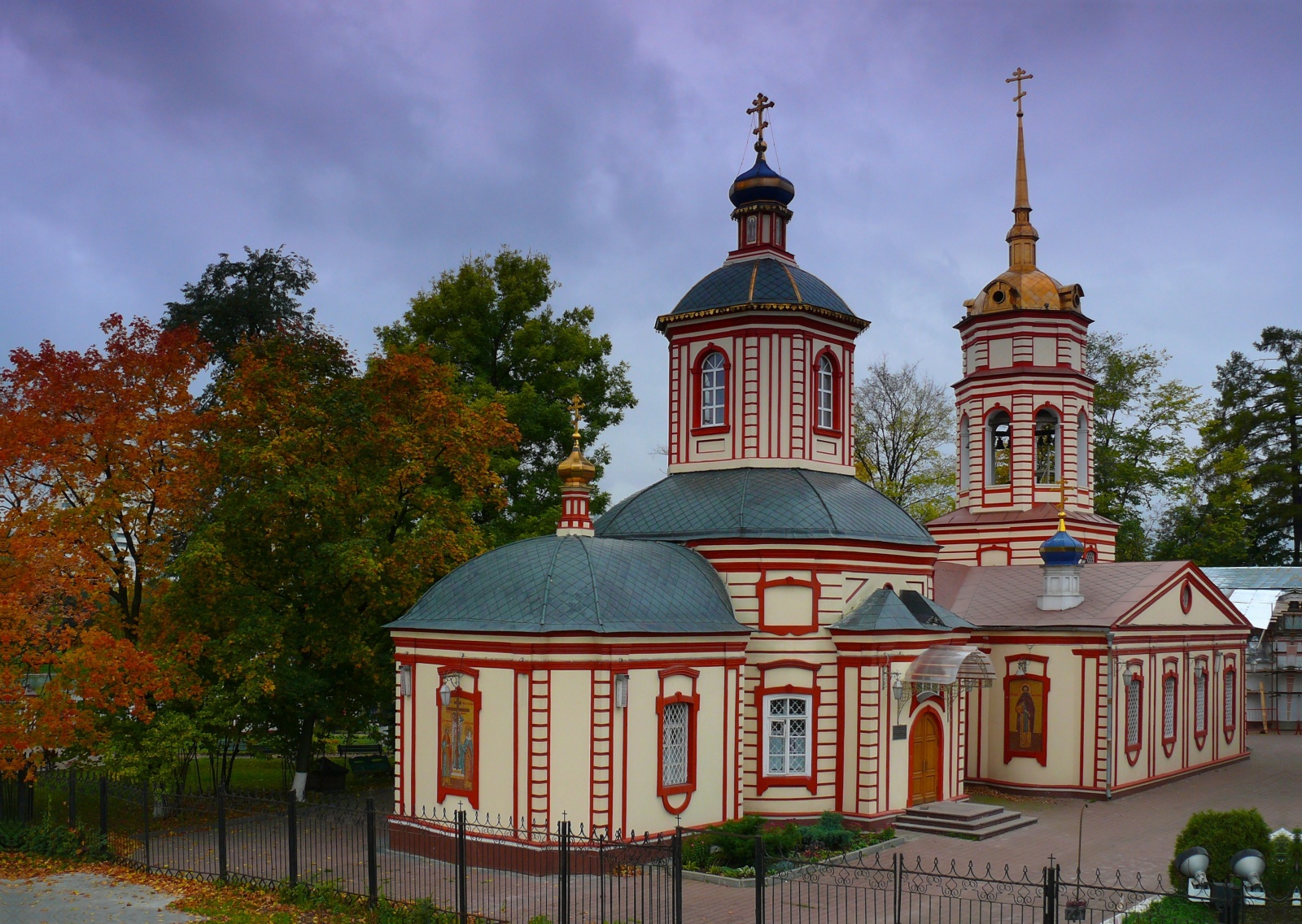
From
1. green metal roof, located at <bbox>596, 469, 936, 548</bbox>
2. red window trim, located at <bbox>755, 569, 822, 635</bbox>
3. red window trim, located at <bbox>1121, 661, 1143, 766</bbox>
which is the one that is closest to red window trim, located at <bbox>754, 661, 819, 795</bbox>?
red window trim, located at <bbox>755, 569, 822, 635</bbox>

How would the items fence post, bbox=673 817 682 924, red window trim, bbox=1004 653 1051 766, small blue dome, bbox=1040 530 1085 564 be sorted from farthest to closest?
small blue dome, bbox=1040 530 1085 564 < red window trim, bbox=1004 653 1051 766 < fence post, bbox=673 817 682 924

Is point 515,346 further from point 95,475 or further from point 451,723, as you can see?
point 451,723

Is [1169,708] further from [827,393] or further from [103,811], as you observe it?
[103,811]

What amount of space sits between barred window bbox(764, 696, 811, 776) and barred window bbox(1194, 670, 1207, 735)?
12.6 metres

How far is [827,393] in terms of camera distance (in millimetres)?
23125

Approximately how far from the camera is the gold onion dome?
29109 millimetres

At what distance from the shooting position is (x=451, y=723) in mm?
18188

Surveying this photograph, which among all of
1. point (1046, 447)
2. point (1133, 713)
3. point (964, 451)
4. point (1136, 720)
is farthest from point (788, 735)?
point (1046, 447)

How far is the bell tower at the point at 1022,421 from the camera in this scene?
94.4 ft

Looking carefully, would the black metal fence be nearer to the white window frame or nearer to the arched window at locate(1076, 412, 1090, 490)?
the white window frame

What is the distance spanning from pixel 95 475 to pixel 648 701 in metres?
10.1

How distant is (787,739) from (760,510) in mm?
3811

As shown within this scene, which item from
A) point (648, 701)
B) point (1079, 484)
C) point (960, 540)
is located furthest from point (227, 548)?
point (1079, 484)

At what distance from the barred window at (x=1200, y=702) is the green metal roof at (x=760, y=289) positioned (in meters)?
12.6
